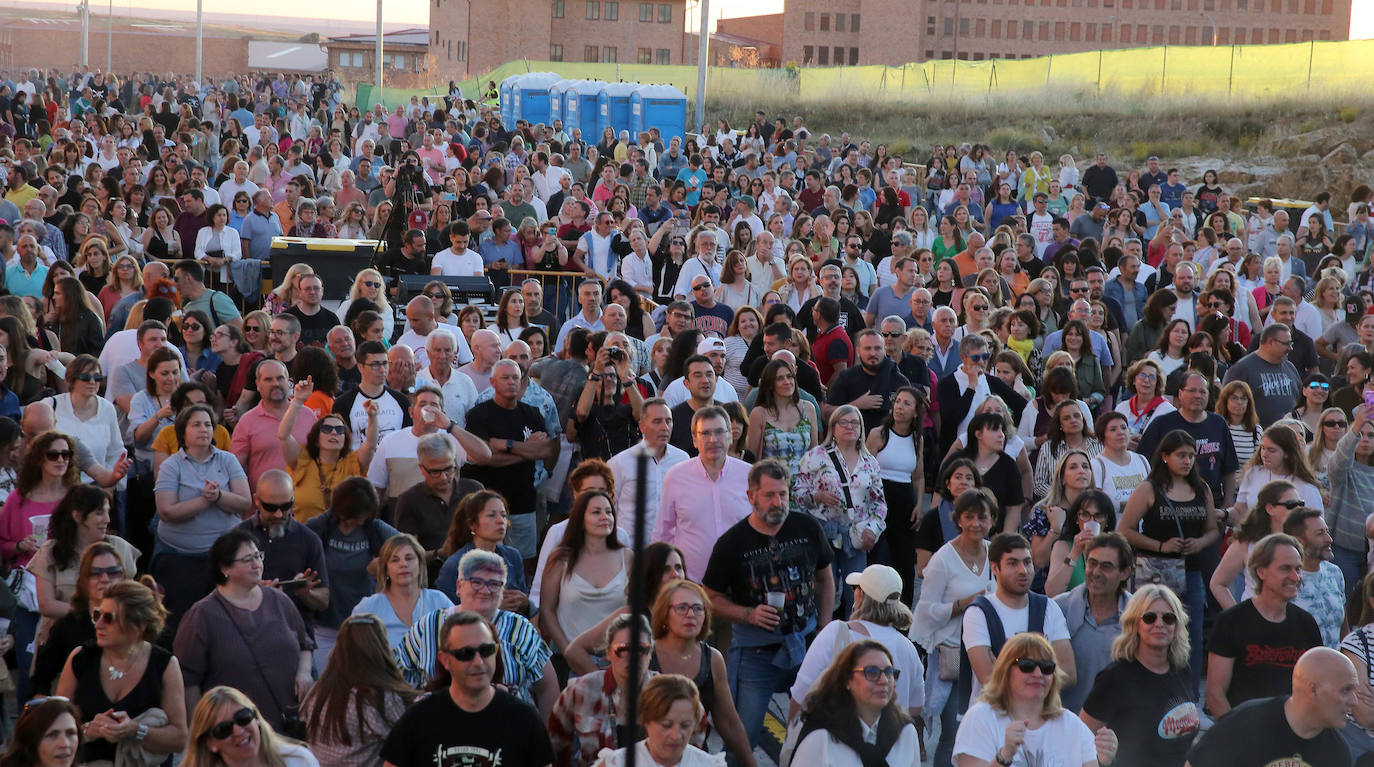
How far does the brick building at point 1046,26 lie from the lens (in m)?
108

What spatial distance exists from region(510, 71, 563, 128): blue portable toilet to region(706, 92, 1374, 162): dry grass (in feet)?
31.2

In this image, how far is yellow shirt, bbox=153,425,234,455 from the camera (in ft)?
25.8

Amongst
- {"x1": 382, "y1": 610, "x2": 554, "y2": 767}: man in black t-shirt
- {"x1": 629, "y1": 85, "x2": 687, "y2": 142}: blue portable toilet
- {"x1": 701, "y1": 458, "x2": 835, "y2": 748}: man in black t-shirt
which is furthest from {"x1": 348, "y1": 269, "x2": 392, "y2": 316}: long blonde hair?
{"x1": 629, "y1": 85, "x2": 687, "y2": 142}: blue portable toilet

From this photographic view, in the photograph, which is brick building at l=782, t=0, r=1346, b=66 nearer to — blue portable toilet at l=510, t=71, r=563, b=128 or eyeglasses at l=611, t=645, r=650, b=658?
blue portable toilet at l=510, t=71, r=563, b=128

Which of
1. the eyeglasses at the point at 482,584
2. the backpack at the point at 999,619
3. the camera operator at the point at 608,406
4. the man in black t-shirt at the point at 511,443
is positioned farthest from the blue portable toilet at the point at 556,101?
the eyeglasses at the point at 482,584

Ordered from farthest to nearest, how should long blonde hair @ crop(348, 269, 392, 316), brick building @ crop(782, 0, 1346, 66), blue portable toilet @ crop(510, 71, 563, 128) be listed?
brick building @ crop(782, 0, 1346, 66), blue portable toilet @ crop(510, 71, 563, 128), long blonde hair @ crop(348, 269, 392, 316)

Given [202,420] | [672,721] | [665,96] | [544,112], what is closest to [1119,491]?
[672,721]

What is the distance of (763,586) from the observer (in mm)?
6684

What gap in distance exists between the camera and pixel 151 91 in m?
35.0

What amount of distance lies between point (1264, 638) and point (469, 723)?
3513 millimetres

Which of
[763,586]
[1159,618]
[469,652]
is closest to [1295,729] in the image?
[1159,618]

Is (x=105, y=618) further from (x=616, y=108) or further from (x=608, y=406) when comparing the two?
(x=616, y=108)

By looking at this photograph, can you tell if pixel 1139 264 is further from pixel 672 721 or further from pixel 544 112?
pixel 544 112

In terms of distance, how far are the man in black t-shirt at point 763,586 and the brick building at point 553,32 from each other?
8765 cm
